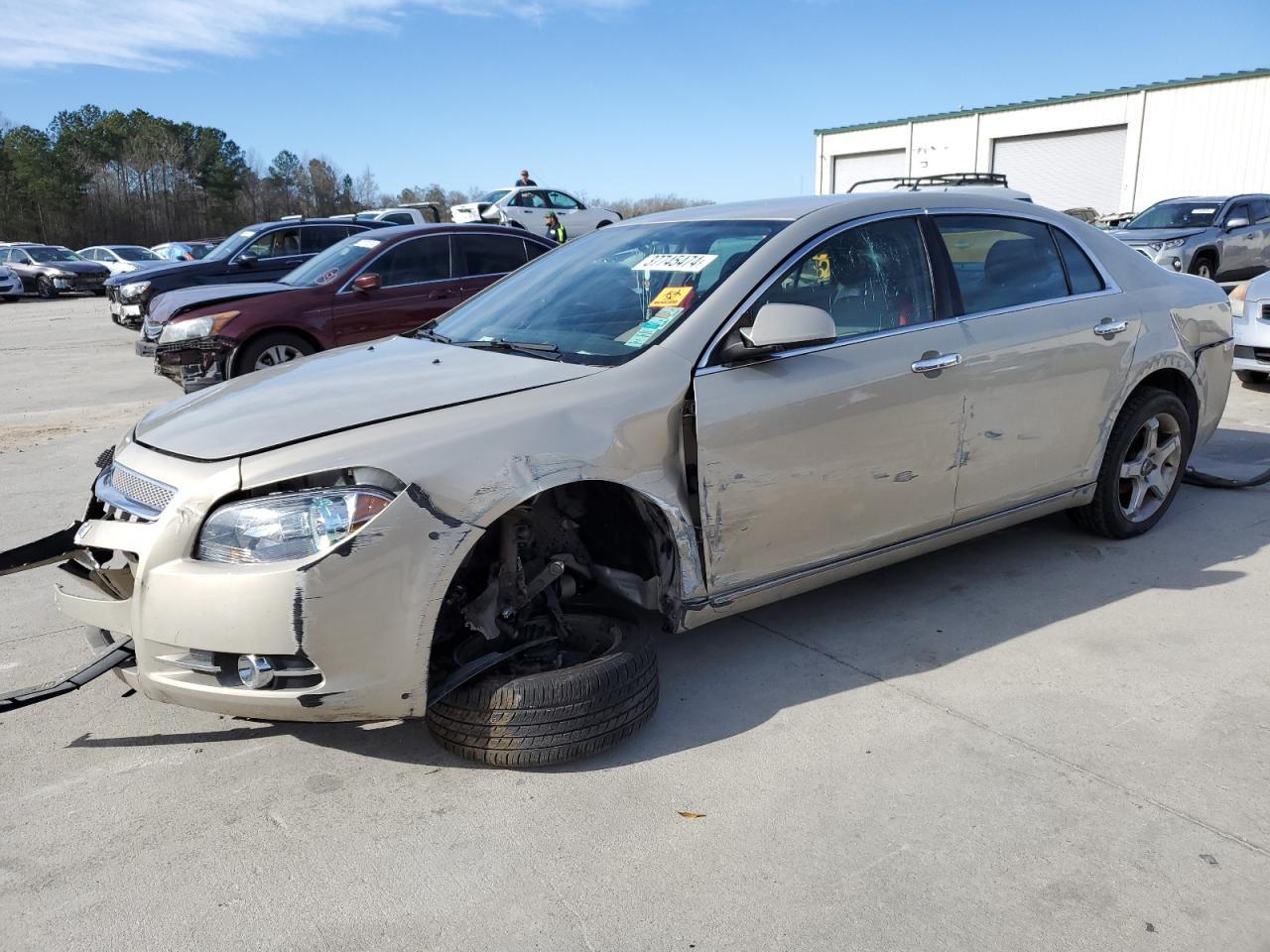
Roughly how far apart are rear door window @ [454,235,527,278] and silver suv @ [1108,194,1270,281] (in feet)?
34.9

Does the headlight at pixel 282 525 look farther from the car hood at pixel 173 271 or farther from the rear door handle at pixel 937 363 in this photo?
the car hood at pixel 173 271

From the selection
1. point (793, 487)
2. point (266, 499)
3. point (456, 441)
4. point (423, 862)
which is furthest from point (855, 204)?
point (423, 862)

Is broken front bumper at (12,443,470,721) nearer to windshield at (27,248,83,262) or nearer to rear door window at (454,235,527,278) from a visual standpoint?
rear door window at (454,235,527,278)

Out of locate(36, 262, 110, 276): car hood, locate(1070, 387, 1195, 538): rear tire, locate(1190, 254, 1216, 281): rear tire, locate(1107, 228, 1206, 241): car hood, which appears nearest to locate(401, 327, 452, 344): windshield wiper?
locate(1070, 387, 1195, 538): rear tire

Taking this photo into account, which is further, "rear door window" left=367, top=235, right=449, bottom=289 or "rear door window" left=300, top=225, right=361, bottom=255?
"rear door window" left=300, top=225, right=361, bottom=255

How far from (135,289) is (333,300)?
240 inches

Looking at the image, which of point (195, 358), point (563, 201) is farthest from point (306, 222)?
point (563, 201)

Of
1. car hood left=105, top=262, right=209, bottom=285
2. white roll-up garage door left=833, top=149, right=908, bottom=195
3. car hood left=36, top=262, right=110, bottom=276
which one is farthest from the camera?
white roll-up garage door left=833, top=149, right=908, bottom=195

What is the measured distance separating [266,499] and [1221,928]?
2589mm

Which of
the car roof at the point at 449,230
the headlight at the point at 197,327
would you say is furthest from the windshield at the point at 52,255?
the headlight at the point at 197,327

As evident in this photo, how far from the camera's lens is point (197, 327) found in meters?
8.82

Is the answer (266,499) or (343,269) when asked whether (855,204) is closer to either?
(266,499)

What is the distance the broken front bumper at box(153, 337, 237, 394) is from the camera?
8789 mm

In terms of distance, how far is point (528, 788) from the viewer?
2.95 meters
